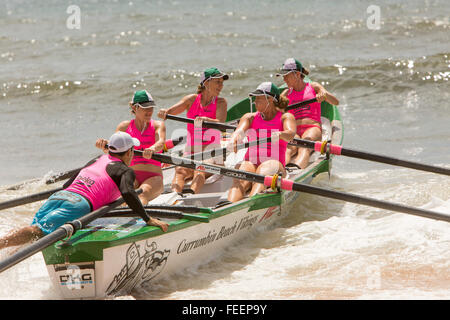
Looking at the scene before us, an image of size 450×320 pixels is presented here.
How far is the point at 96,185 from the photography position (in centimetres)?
592

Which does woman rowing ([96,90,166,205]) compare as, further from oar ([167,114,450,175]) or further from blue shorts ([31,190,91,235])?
blue shorts ([31,190,91,235])

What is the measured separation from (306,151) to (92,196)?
4.28m

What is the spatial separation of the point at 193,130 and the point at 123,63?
12.5 meters

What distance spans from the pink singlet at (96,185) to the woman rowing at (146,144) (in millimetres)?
1190

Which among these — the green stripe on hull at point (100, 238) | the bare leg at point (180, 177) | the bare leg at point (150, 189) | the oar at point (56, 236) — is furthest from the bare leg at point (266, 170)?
the oar at point (56, 236)

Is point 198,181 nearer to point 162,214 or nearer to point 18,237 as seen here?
point 162,214

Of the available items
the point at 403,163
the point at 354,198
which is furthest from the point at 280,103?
the point at 403,163

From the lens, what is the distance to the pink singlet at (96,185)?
19.3 ft

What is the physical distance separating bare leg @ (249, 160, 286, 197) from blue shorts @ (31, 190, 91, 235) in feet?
8.28

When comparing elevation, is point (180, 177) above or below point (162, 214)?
below

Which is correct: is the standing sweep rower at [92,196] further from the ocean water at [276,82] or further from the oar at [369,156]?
the oar at [369,156]

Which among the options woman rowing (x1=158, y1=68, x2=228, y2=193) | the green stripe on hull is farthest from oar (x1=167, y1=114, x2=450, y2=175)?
the green stripe on hull

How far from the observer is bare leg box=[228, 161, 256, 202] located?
7.59 metres

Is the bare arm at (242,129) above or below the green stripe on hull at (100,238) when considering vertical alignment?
above
